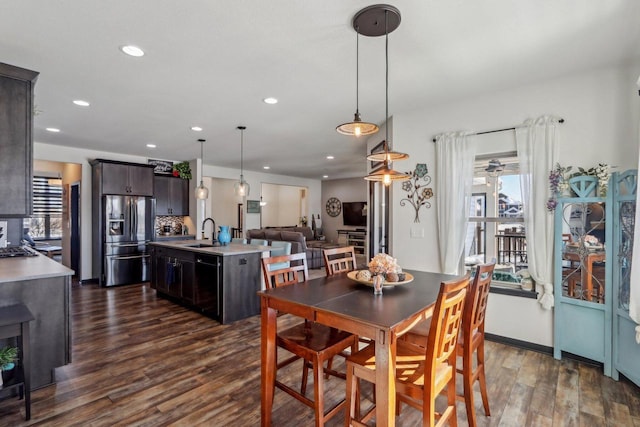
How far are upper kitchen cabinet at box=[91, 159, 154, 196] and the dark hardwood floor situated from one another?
3248 millimetres

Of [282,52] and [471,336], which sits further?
[282,52]

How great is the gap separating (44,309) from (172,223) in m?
5.38

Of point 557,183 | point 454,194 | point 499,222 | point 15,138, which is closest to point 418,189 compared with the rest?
point 454,194

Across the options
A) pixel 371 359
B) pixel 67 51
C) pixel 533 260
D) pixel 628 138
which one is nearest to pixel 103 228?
pixel 67 51

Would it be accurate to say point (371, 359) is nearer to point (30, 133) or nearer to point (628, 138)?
point (628, 138)

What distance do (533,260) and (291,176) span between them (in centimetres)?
811

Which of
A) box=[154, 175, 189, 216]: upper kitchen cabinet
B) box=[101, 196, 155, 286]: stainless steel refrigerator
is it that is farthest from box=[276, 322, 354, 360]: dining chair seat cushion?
box=[154, 175, 189, 216]: upper kitchen cabinet

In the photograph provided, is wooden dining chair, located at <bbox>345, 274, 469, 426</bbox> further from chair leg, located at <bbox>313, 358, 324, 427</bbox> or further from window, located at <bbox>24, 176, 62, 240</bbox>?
window, located at <bbox>24, 176, 62, 240</bbox>

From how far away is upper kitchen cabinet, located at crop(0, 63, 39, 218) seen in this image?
266cm

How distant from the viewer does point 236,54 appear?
8.49 ft

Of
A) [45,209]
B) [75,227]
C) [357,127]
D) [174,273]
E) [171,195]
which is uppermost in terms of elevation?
[357,127]

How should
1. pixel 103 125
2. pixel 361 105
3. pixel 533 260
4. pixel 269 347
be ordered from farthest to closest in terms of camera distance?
pixel 103 125 < pixel 361 105 < pixel 533 260 < pixel 269 347

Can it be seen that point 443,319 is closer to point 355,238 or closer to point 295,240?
point 295,240

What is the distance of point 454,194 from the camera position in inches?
139
